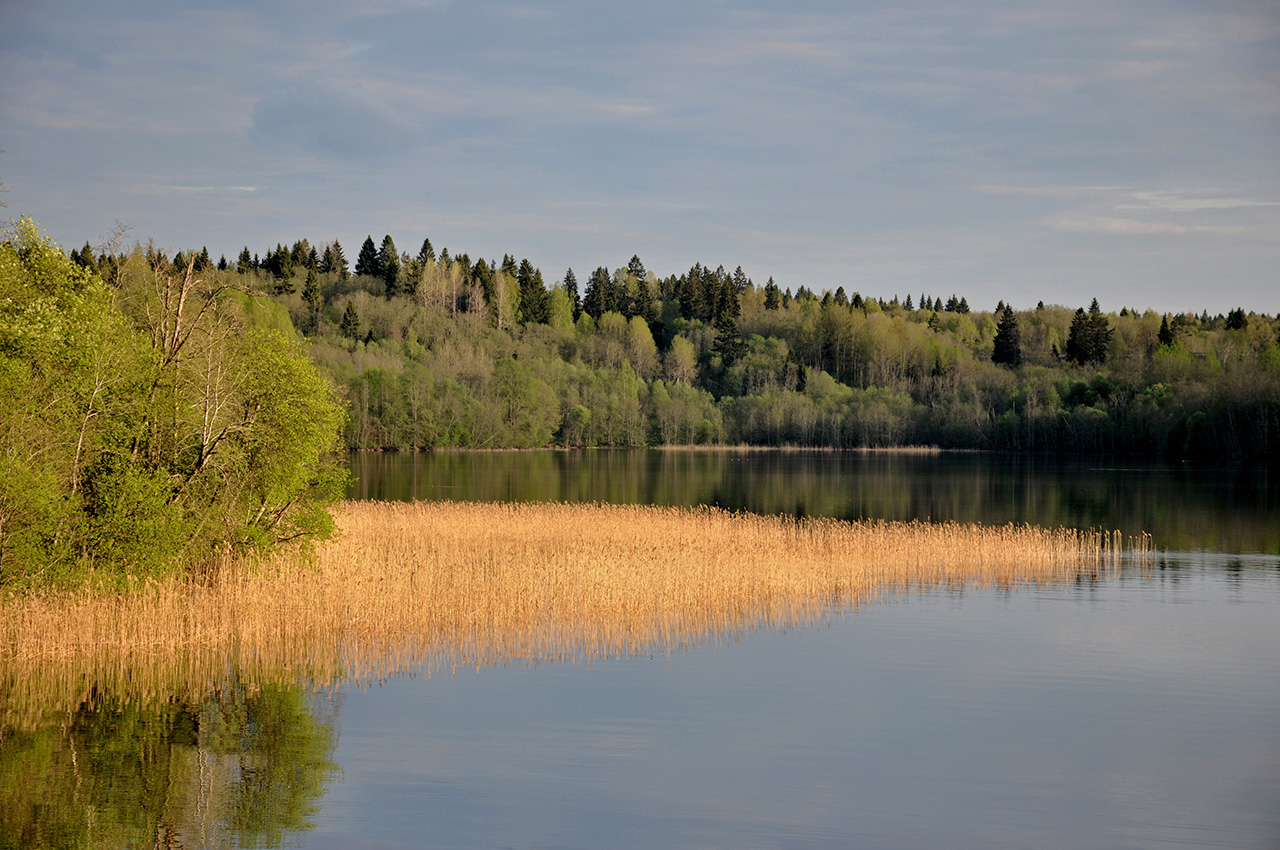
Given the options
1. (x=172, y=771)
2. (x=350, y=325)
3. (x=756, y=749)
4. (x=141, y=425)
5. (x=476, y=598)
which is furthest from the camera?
(x=350, y=325)

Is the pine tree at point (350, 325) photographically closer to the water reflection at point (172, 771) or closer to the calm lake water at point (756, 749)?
the calm lake water at point (756, 749)

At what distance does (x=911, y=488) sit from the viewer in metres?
69.3

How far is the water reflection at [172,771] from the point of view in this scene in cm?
1127

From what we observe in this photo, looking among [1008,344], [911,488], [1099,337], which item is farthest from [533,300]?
[911,488]

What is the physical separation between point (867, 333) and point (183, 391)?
568 feet

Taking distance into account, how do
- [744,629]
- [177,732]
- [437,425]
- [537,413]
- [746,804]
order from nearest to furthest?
1. [746,804]
2. [177,732]
3. [744,629]
4. [437,425]
5. [537,413]

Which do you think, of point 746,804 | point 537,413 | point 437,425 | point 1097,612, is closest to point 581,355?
point 537,413

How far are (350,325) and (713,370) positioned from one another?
5904 cm

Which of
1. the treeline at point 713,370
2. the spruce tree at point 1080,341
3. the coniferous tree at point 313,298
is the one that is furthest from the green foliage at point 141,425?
the spruce tree at point 1080,341

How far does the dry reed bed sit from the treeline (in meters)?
83.0

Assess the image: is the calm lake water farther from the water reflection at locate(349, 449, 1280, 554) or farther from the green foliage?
the water reflection at locate(349, 449, 1280, 554)

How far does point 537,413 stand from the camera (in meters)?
134

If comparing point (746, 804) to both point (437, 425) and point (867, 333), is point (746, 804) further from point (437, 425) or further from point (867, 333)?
point (867, 333)

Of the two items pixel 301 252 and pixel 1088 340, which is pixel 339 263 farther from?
pixel 1088 340
